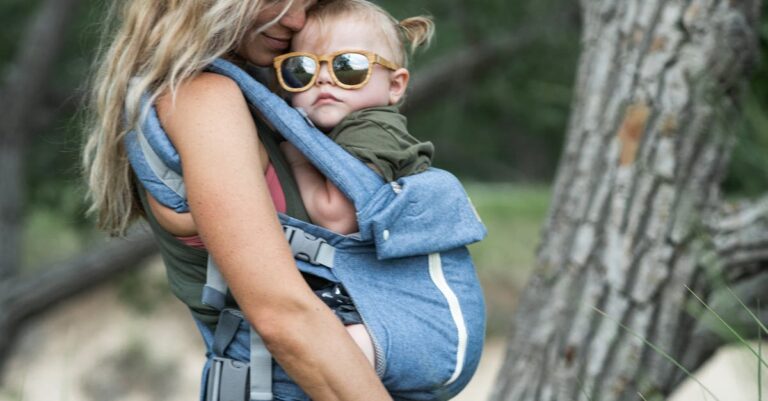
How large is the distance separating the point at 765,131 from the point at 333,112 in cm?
125

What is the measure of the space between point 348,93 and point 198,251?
1.16 feet

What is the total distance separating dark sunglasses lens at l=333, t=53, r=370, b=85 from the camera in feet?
6.63

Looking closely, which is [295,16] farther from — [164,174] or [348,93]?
[164,174]

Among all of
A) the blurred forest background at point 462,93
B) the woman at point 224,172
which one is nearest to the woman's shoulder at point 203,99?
the woman at point 224,172

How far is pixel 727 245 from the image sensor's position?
3672 millimetres

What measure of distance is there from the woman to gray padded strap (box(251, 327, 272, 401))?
0.25 ft

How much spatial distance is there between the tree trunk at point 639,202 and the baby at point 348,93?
1.49m

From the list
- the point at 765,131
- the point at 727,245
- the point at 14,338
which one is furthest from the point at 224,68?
the point at 14,338

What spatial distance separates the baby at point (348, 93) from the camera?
1.92 metres

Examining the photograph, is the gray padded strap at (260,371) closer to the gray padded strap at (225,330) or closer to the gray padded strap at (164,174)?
the gray padded strap at (225,330)

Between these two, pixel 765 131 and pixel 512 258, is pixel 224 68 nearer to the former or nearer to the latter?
pixel 765 131

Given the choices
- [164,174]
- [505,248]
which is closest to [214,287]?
[164,174]

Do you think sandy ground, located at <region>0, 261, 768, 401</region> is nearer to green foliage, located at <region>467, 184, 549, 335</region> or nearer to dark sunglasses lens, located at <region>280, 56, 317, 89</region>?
green foliage, located at <region>467, 184, 549, 335</region>

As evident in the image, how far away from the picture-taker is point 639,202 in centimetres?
346
